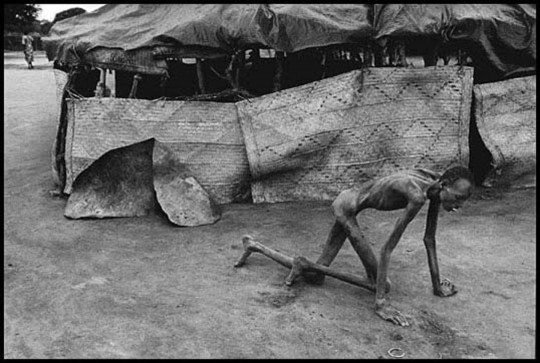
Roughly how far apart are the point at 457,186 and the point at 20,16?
27348 mm

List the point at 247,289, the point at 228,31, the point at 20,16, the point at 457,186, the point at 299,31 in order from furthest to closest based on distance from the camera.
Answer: the point at 20,16 → the point at 228,31 → the point at 299,31 → the point at 247,289 → the point at 457,186

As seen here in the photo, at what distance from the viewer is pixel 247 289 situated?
5125mm

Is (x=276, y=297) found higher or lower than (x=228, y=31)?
lower

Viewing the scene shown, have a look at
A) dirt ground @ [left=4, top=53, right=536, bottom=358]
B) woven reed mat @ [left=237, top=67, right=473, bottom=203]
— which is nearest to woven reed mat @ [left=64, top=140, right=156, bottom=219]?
dirt ground @ [left=4, top=53, right=536, bottom=358]

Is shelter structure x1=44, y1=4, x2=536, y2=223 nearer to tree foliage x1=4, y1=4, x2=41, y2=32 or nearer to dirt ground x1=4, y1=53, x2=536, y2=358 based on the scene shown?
dirt ground x1=4, y1=53, x2=536, y2=358

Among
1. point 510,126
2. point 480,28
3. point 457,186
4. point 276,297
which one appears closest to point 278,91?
point 480,28

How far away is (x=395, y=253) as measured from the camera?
5.96 metres

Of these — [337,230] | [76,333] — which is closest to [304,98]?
[337,230]

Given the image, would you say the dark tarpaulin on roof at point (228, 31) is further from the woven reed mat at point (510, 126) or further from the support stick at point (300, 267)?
the support stick at point (300, 267)

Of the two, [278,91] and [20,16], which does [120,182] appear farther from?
[20,16]

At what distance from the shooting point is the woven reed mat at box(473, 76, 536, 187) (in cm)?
803

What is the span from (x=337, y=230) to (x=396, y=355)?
119 cm

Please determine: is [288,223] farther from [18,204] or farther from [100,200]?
[18,204]

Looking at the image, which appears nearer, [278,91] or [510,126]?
[278,91]
